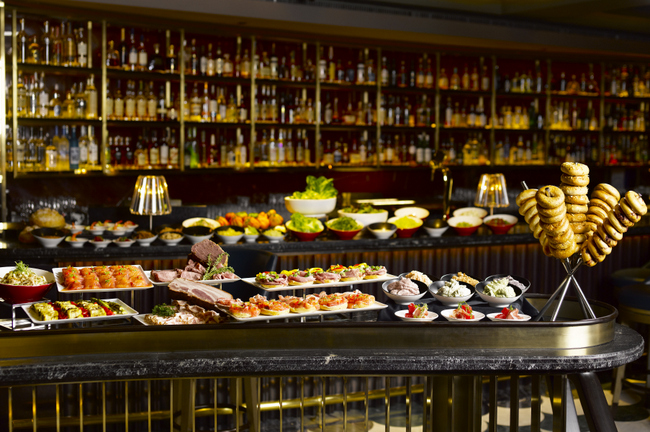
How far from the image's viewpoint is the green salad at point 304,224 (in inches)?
148

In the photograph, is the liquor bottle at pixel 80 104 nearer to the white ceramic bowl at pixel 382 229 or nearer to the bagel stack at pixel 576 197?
the white ceramic bowl at pixel 382 229

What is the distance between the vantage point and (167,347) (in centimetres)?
191

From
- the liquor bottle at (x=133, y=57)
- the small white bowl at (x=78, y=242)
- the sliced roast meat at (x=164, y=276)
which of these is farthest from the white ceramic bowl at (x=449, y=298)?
the liquor bottle at (x=133, y=57)

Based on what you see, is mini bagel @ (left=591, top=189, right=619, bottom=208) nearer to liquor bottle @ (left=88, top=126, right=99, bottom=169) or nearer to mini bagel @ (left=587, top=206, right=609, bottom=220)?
mini bagel @ (left=587, top=206, right=609, bottom=220)

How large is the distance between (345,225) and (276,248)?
0.44 meters

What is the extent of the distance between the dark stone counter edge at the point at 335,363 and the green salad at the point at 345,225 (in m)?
1.91

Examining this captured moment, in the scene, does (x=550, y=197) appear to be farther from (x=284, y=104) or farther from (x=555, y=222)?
(x=284, y=104)

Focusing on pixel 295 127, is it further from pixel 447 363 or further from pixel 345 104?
pixel 447 363

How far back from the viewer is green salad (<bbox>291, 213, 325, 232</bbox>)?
3.77 m

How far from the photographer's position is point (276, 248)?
3.69 m

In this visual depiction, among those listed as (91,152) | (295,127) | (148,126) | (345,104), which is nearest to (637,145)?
(345,104)

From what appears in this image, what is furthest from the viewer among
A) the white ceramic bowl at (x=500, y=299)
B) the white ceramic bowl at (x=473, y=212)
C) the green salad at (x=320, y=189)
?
the white ceramic bowl at (x=473, y=212)

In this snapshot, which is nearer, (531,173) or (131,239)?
(131,239)

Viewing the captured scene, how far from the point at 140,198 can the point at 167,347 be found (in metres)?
1.71
